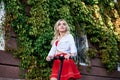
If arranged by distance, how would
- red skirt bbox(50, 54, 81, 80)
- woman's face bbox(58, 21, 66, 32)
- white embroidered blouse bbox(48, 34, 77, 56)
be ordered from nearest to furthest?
red skirt bbox(50, 54, 81, 80) → white embroidered blouse bbox(48, 34, 77, 56) → woman's face bbox(58, 21, 66, 32)

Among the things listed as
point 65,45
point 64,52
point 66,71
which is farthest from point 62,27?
point 66,71

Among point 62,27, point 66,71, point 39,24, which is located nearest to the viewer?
point 66,71

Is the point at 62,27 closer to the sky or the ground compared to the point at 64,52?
closer to the sky

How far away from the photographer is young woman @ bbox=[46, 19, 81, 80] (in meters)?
5.67

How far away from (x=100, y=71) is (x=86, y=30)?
129 centimetres

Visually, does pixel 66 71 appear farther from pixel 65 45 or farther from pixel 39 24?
pixel 39 24

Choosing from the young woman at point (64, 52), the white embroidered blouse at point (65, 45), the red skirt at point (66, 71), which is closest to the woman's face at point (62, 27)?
the young woman at point (64, 52)

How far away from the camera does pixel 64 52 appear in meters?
5.84

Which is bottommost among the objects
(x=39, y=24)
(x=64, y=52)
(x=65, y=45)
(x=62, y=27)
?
(x=64, y=52)

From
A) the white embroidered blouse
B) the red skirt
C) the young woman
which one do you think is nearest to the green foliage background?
the young woman

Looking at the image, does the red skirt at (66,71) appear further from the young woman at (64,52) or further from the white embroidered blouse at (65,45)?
the white embroidered blouse at (65,45)

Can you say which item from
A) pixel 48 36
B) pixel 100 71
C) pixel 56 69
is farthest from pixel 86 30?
pixel 56 69

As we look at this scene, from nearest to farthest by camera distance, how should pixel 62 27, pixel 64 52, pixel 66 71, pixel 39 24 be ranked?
pixel 66 71, pixel 64 52, pixel 62 27, pixel 39 24

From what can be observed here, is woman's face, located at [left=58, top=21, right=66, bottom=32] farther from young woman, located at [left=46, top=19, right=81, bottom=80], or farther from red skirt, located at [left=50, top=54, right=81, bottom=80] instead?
red skirt, located at [left=50, top=54, right=81, bottom=80]
